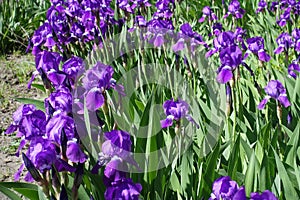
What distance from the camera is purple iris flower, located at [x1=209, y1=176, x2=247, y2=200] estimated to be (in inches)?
52.5

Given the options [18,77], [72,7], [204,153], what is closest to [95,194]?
[204,153]

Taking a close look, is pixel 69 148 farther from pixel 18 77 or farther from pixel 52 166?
pixel 18 77

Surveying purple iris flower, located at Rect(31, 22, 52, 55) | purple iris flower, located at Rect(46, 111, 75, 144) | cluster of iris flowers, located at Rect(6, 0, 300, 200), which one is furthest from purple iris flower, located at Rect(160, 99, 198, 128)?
purple iris flower, located at Rect(31, 22, 52, 55)

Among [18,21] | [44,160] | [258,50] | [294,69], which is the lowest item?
[18,21]

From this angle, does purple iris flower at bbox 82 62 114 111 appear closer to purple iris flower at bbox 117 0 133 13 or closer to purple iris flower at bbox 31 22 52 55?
purple iris flower at bbox 31 22 52 55

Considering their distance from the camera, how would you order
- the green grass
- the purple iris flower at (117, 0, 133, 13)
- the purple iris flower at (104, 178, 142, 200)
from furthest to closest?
1. the green grass
2. the purple iris flower at (117, 0, 133, 13)
3. the purple iris flower at (104, 178, 142, 200)

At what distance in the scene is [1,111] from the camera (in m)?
4.17

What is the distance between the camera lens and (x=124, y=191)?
146 cm

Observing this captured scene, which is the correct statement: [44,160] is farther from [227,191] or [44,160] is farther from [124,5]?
[124,5]

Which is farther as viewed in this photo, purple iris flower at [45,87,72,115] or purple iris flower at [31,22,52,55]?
purple iris flower at [31,22,52,55]

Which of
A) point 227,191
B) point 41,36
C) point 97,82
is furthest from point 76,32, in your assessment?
point 227,191

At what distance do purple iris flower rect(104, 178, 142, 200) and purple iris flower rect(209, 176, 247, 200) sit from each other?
0.77ft

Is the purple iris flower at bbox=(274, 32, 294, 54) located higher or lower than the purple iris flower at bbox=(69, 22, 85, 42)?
lower

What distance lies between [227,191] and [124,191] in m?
0.30
